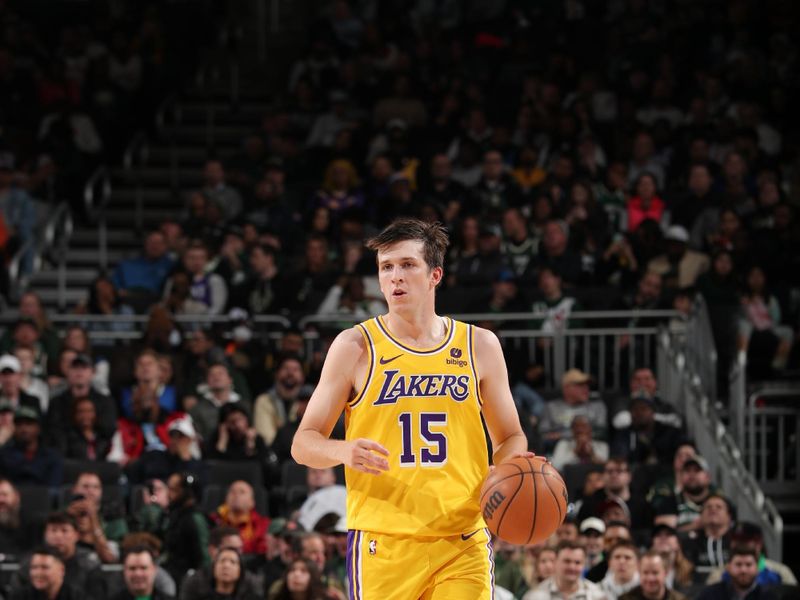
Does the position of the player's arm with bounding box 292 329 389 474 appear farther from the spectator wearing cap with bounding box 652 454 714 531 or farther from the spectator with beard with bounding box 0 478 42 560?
the spectator wearing cap with bounding box 652 454 714 531

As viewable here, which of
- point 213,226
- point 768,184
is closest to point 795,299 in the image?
point 768,184

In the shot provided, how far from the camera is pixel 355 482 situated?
5.89 meters

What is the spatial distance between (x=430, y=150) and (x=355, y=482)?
1114 centimetres

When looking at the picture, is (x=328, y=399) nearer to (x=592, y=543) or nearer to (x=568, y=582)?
(x=568, y=582)

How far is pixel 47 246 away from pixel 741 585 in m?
8.93

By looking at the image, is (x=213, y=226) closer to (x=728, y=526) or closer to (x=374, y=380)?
(x=728, y=526)

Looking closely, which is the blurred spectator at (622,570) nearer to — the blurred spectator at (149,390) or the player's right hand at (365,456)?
the blurred spectator at (149,390)

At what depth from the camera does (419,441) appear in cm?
582

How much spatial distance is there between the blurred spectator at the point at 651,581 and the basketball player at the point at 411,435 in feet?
14.2

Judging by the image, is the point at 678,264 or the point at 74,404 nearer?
the point at 74,404

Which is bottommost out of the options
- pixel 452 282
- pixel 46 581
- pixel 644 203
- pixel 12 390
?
pixel 46 581

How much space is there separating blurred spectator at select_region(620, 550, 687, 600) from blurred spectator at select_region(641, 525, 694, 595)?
533mm

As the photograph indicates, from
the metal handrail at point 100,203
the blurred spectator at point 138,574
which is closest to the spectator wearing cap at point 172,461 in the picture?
the blurred spectator at point 138,574

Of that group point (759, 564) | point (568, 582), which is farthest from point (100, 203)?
point (759, 564)
